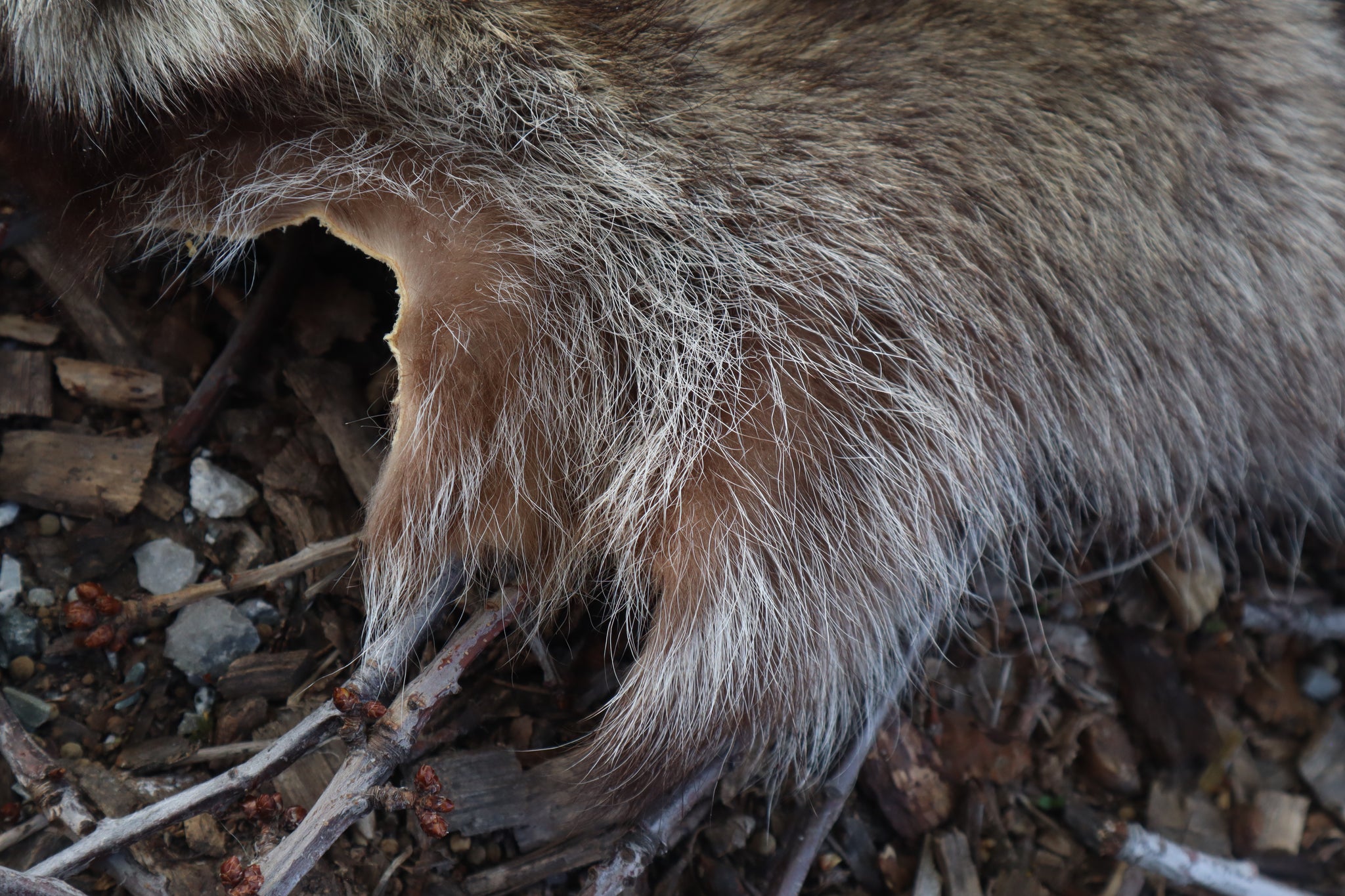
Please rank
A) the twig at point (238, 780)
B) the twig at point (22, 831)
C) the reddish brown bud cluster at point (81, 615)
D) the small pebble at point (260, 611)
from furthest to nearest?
the small pebble at point (260, 611)
the reddish brown bud cluster at point (81, 615)
the twig at point (22, 831)
the twig at point (238, 780)

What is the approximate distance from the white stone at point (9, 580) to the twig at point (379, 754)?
0.55 metres

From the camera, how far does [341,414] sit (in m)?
1.45

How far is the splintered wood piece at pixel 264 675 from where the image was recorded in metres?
1.31

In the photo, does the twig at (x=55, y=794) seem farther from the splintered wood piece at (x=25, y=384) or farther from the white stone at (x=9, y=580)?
the splintered wood piece at (x=25, y=384)

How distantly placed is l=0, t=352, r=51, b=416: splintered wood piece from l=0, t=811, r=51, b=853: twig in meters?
0.58

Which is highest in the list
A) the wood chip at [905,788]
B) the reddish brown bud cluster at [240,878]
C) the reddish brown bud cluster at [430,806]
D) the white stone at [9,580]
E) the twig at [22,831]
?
the white stone at [9,580]

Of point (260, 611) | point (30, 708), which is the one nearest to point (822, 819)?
point (260, 611)

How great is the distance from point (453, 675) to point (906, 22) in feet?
3.53

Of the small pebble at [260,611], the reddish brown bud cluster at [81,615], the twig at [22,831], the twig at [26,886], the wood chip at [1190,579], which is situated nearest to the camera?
the twig at [26,886]

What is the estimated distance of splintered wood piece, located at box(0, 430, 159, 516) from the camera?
52.7 inches

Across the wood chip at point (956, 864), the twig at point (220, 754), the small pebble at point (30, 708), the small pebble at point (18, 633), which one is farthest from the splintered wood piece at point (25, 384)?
the wood chip at point (956, 864)

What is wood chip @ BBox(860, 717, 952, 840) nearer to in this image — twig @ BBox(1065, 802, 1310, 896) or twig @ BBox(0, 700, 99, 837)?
twig @ BBox(1065, 802, 1310, 896)

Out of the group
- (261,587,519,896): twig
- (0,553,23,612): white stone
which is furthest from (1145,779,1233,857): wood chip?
(0,553,23,612): white stone

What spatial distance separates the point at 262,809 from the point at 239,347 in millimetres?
690
